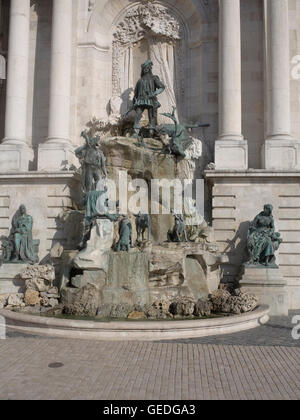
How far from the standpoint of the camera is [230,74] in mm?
16594

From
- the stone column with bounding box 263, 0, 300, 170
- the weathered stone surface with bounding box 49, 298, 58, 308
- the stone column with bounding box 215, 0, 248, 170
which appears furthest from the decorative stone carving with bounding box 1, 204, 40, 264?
the stone column with bounding box 263, 0, 300, 170

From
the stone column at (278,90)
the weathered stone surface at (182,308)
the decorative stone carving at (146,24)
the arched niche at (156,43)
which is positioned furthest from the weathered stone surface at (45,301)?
the decorative stone carving at (146,24)

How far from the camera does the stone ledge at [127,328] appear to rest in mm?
8766

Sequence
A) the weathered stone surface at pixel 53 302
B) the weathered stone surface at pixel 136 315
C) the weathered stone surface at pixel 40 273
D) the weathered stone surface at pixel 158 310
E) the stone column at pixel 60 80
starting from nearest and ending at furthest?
1. the weathered stone surface at pixel 136 315
2. the weathered stone surface at pixel 158 310
3. the weathered stone surface at pixel 53 302
4. the weathered stone surface at pixel 40 273
5. the stone column at pixel 60 80

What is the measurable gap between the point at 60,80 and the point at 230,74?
7.14 m

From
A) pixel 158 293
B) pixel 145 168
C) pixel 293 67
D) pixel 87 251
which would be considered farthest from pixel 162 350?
pixel 293 67

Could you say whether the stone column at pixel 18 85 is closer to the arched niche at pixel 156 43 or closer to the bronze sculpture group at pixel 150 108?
the arched niche at pixel 156 43

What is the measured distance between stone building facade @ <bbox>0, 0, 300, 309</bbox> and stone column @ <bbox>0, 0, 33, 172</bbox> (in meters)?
0.05

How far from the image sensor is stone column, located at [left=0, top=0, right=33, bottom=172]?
56.5 ft

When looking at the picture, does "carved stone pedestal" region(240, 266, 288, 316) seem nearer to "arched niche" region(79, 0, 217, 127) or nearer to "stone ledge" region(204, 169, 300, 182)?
"stone ledge" region(204, 169, 300, 182)

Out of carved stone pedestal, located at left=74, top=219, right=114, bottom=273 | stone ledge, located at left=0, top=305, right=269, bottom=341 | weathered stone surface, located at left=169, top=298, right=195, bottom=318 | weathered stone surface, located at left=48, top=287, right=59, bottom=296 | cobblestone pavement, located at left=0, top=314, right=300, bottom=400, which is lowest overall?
cobblestone pavement, located at left=0, top=314, right=300, bottom=400

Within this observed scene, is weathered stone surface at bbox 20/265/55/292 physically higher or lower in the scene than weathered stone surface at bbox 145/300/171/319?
higher

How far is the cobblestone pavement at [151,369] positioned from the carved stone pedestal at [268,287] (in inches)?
139

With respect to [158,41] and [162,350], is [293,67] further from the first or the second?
[162,350]
